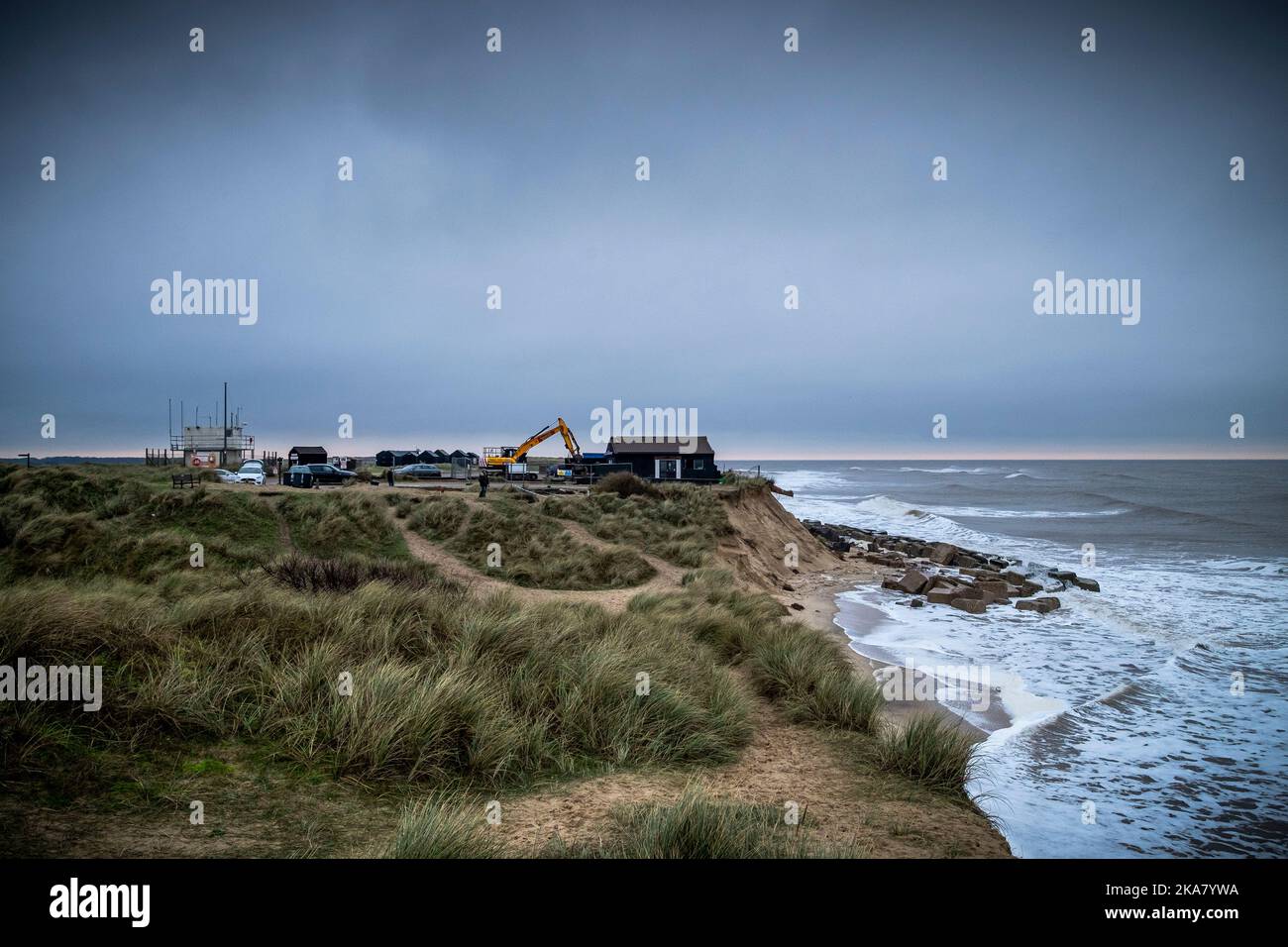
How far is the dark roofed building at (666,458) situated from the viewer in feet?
152

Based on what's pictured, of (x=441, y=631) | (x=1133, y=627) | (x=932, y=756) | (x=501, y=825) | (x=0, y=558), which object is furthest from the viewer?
(x=1133, y=627)

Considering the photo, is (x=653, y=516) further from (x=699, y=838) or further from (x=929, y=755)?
(x=699, y=838)

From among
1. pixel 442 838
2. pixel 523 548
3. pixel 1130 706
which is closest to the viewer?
pixel 442 838

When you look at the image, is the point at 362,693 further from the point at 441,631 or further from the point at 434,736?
the point at 441,631

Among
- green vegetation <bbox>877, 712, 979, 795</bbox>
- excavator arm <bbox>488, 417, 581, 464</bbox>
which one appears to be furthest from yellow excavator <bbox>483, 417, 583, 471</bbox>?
green vegetation <bbox>877, 712, 979, 795</bbox>

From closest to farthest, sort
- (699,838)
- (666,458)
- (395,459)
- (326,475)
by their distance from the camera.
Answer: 1. (699,838)
2. (326,475)
3. (666,458)
4. (395,459)

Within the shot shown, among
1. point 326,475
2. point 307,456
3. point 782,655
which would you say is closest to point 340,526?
point 326,475

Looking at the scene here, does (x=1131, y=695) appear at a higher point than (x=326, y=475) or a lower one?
lower

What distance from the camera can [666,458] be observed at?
157 ft

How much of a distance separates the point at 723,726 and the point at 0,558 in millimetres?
18541

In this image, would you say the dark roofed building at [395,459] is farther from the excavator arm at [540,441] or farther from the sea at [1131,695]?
the sea at [1131,695]

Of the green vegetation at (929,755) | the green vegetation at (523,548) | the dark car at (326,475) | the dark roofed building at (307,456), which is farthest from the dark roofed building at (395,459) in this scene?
the green vegetation at (929,755)
